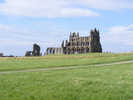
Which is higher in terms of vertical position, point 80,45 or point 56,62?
point 80,45

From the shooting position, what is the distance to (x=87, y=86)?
12.9 meters

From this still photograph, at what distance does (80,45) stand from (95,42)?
7.91 metres

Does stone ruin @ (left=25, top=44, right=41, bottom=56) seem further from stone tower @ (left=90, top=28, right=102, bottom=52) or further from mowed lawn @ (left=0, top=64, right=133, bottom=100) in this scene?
mowed lawn @ (left=0, top=64, right=133, bottom=100)

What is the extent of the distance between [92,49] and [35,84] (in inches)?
2739

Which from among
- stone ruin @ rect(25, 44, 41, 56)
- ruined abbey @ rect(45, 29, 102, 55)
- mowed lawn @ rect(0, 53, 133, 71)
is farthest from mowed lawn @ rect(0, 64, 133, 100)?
ruined abbey @ rect(45, 29, 102, 55)

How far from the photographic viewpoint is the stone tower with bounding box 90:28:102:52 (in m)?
82.9

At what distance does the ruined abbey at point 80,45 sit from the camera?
3287 inches

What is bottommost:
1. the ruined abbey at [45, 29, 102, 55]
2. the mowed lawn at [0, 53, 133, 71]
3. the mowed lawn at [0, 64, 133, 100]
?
the mowed lawn at [0, 64, 133, 100]

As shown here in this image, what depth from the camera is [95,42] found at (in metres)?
83.8

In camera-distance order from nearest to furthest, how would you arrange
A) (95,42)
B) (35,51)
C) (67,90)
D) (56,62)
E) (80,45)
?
Answer: 1. (67,90)
2. (56,62)
3. (35,51)
4. (95,42)
5. (80,45)

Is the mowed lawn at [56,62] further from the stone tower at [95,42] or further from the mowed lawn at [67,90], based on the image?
the stone tower at [95,42]

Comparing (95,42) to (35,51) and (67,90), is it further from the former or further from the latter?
(67,90)

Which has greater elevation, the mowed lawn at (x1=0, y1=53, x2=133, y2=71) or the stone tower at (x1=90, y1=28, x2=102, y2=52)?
the stone tower at (x1=90, y1=28, x2=102, y2=52)

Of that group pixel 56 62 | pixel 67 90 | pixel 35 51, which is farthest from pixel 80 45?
pixel 67 90
